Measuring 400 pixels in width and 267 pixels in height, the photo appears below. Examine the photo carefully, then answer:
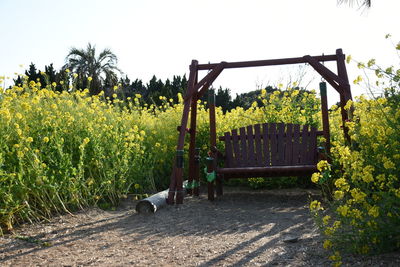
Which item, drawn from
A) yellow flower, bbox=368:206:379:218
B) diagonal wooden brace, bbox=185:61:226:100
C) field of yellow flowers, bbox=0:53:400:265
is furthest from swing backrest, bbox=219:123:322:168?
yellow flower, bbox=368:206:379:218

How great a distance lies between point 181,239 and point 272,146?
7.97 feet

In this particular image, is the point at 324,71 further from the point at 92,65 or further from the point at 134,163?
the point at 92,65

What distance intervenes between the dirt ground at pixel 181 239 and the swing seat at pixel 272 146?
0.75 m

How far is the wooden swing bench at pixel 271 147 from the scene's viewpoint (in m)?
5.87

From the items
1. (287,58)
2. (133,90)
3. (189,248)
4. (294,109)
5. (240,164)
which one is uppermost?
(133,90)

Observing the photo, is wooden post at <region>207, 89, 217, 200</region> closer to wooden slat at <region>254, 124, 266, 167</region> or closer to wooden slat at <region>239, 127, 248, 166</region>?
wooden slat at <region>239, 127, 248, 166</region>

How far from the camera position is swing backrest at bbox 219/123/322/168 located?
19.3 feet

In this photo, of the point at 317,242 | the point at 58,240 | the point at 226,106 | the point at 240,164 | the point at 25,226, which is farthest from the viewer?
the point at 226,106

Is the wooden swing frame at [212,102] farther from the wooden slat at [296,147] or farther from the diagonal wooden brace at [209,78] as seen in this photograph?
the wooden slat at [296,147]

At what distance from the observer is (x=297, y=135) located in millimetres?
5898

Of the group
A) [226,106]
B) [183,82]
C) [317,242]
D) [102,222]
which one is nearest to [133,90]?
[183,82]

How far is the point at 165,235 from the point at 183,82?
16961 mm

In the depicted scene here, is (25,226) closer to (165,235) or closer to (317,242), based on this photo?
(165,235)

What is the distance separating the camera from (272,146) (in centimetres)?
595
